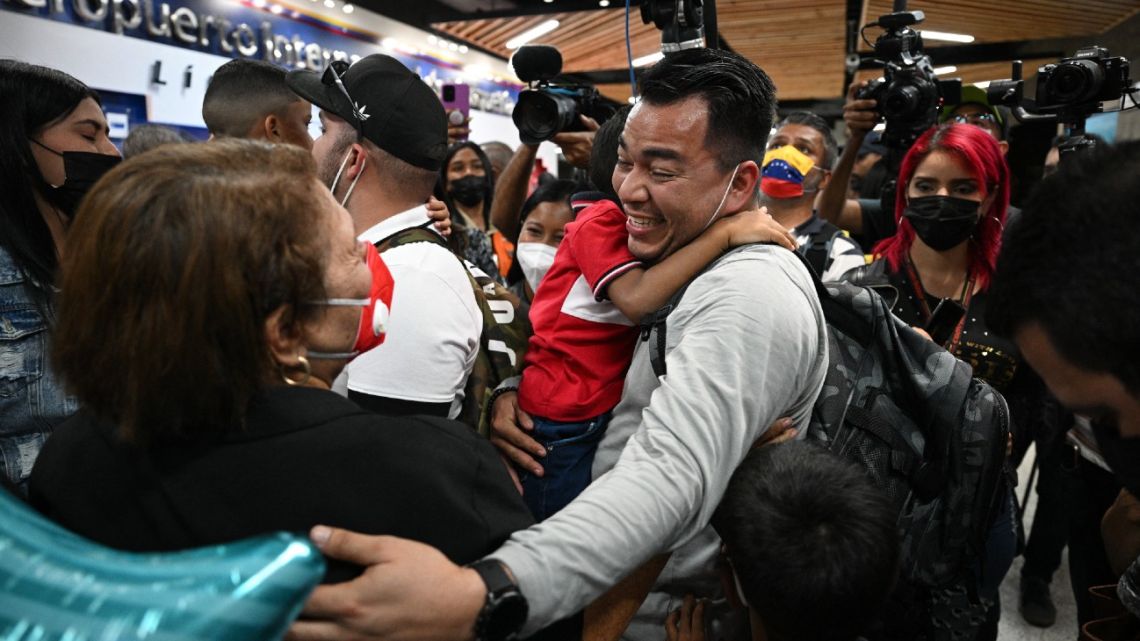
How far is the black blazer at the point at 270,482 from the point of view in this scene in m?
0.82

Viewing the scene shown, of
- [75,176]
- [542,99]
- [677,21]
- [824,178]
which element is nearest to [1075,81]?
[677,21]

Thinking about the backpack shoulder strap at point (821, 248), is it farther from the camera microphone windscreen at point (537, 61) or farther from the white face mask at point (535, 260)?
the camera microphone windscreen at point (537, 61)

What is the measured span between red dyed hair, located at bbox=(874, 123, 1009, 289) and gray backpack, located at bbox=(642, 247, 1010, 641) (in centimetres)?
105

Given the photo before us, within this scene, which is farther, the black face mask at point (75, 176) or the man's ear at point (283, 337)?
the black face mask at point (75, 176)

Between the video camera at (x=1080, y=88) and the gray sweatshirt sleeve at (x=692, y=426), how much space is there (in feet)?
4.86

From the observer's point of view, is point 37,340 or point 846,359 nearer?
point 846,359

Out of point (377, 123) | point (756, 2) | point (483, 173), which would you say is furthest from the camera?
point (756, 2)

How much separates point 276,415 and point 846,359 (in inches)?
40.7

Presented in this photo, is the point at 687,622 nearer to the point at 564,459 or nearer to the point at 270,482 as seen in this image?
the point at 564,459

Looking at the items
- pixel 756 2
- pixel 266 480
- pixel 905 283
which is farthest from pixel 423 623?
pixel 756 2

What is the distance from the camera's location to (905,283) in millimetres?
2350

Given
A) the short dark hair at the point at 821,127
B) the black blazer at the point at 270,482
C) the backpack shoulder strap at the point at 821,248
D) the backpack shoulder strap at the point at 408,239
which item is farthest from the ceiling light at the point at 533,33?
the black blazer at the point at 270,482

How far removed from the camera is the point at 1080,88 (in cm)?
218

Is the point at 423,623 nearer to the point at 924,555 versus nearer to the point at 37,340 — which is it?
the point at 924,555
